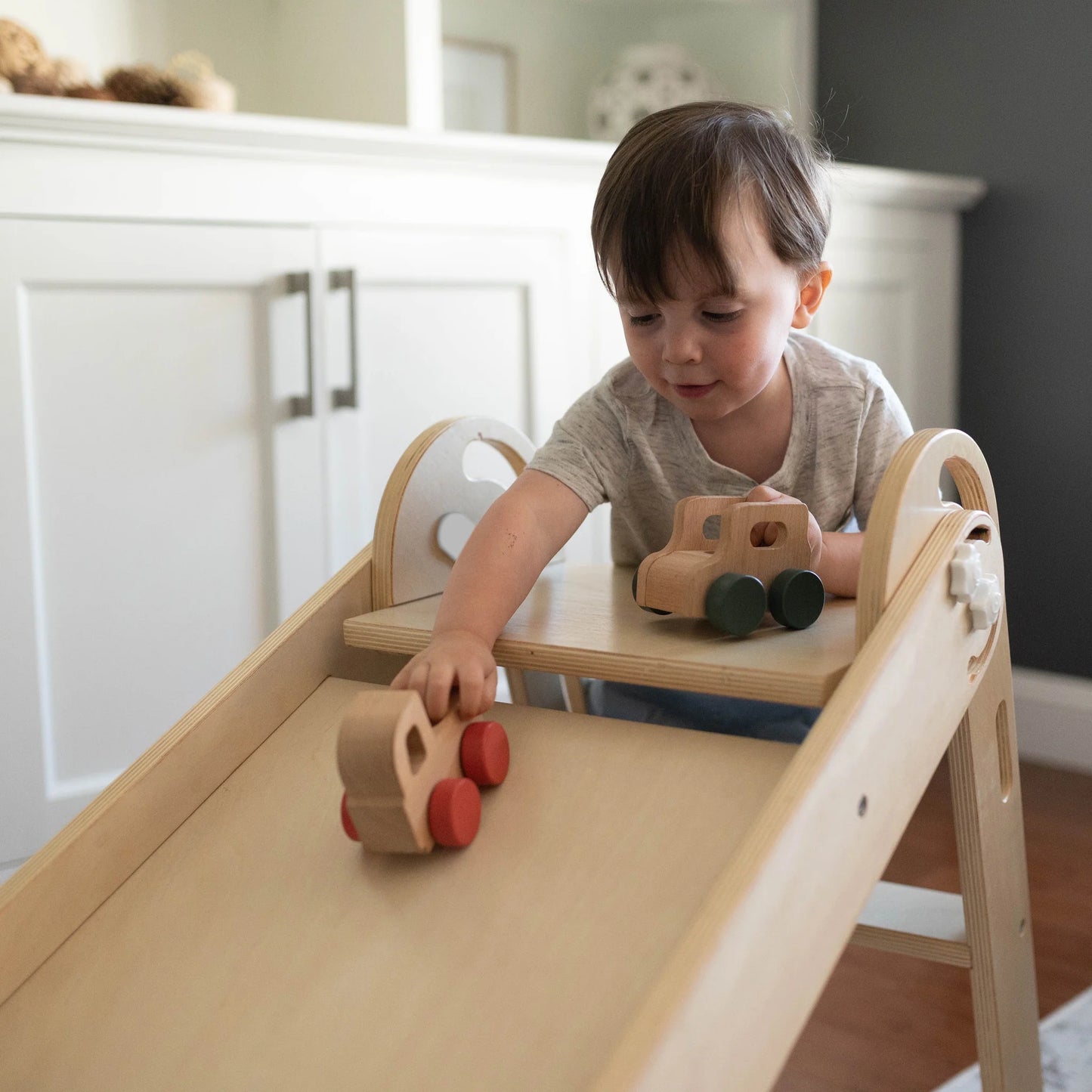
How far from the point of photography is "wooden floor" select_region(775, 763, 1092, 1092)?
1132 millimetres

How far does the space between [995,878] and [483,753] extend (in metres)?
0.41

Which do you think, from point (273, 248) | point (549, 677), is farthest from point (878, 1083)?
point (273, 248)

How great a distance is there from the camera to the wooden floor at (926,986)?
1.13 m

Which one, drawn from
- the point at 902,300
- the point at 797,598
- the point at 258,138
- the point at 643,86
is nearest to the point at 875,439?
the point at 797,598

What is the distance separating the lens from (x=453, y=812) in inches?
26.2

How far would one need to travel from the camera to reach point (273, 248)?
4.50ft

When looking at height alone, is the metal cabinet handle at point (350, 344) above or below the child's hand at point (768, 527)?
above

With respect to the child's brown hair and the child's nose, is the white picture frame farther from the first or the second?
the child's nose

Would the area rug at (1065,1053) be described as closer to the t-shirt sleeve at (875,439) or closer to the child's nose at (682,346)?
the t-shirt sleeve at (875,439)

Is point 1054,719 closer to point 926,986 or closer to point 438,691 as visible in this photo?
point 926,986

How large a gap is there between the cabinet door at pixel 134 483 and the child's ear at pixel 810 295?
25.4 inches

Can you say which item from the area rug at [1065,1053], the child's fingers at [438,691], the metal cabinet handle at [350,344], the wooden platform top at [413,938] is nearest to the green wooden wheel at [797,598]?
the wooden platform top at [413,938]

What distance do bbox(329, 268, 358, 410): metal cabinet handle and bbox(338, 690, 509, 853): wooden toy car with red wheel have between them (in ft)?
2.56

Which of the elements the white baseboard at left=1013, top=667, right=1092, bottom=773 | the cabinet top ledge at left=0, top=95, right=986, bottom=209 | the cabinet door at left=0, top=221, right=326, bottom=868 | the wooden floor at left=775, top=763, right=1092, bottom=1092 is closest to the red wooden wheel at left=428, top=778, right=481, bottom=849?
the wooden floor at left=775, top=763, right=1092, bottom=1092
